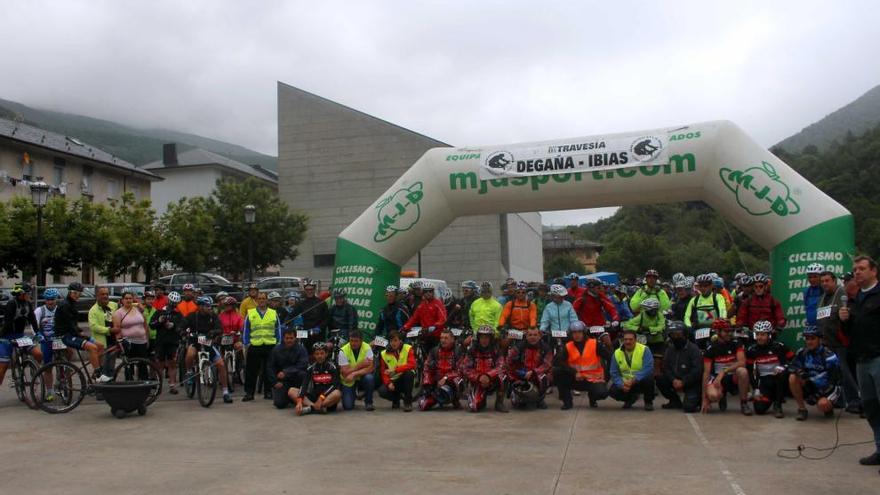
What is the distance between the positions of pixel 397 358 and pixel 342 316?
182 cm

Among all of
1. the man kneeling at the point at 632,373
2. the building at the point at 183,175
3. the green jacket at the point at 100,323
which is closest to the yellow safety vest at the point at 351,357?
the man kneeling at the point at 632,373

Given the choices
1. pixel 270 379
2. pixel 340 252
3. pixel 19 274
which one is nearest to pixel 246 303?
pixel 340 252

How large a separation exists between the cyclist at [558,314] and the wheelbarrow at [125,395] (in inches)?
222

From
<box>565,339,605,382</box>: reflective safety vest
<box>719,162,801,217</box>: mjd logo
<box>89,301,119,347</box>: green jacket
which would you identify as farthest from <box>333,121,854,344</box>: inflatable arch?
<box>89,301,119,347</box>: green jacket

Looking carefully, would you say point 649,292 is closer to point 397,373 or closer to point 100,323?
point 397,373

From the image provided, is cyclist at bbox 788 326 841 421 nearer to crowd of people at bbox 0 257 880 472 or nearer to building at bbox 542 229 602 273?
crowd of people at bbox 0 257 880 472

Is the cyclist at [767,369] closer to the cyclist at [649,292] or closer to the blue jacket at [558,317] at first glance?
the cyclist at [649,292]

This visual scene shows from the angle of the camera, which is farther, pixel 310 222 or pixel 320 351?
pixel 310 222

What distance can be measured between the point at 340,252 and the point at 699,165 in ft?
20.5

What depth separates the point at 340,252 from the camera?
43.3ft

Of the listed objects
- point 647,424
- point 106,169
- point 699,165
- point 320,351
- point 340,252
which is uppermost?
point 106,169

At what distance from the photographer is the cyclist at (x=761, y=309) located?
1009 cm

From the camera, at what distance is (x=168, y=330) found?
1140 centimetres

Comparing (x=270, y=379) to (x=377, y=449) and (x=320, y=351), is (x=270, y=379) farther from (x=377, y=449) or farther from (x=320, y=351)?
(x=377, y=449)
